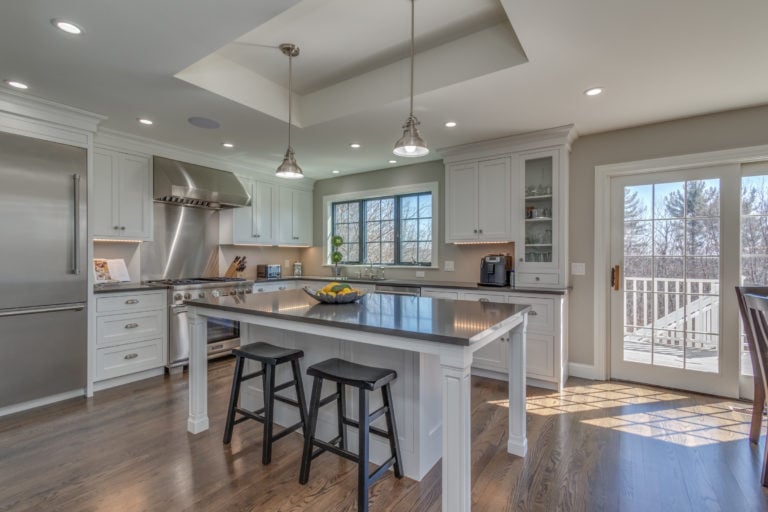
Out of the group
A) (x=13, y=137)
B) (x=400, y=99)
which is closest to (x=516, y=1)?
(x=400, y=99)

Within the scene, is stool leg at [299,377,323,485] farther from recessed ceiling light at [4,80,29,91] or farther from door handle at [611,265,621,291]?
door handle at [611,265,621,291]

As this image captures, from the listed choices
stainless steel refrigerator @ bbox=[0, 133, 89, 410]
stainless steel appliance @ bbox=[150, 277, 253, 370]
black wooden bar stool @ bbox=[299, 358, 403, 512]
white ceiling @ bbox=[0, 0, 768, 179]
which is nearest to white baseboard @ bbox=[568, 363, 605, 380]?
white ceiling @ bbox=[0, 0, 768, 179]

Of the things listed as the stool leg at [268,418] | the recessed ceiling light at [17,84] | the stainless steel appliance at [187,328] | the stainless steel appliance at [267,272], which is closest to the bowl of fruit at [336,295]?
the stool leg at [268,418]

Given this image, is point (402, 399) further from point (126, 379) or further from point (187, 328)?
point (126, 379)

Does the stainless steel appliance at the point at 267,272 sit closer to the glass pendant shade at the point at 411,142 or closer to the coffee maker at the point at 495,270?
the coffee maker at the point at 495,270

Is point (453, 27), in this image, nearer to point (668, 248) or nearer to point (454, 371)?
point (454, 371)

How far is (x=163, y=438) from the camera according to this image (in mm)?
2514

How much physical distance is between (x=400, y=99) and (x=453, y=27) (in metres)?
0.61

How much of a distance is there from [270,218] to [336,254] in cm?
107

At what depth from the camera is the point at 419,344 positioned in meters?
1.65

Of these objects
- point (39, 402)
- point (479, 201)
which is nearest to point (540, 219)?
point (479, 201)

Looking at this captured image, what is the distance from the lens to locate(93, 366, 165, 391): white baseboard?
3396mm

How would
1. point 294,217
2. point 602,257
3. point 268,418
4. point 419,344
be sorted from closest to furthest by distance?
point 419,344
point 268,418
point 602,257
point 294,217

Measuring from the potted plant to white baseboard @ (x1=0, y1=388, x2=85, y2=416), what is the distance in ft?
Result: 10.2
